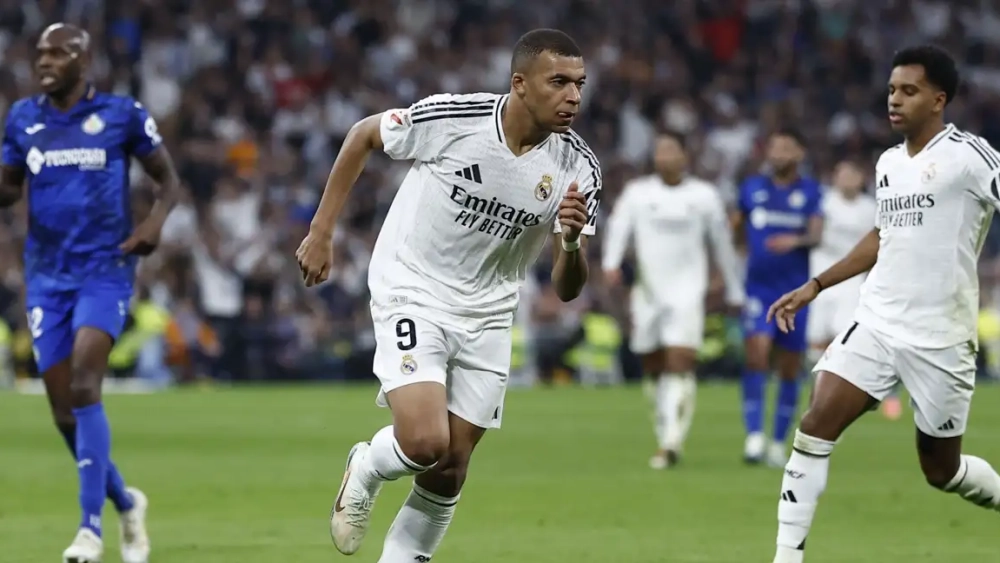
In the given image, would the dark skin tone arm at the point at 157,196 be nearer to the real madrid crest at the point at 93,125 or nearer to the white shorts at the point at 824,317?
the real madrid crest at the point at 93,125

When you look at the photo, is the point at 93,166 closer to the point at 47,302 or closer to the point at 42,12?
the point at 47,302

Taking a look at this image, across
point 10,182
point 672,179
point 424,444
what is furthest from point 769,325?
point 424,444

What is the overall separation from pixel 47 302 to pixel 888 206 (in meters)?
4.42

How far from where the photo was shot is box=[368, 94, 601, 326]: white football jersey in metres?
7.43

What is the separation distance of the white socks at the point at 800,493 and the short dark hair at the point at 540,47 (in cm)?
225

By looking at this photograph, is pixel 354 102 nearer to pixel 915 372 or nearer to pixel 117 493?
pixel 117 493

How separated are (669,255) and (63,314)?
7.10 m

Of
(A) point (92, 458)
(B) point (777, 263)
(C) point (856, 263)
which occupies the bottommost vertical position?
(B) point (777, 263)

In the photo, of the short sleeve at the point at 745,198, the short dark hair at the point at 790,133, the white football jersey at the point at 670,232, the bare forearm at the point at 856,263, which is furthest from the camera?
the short sleeve at the point at 745,198

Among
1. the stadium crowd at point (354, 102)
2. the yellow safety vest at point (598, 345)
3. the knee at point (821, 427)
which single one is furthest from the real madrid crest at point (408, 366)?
the yellow safety vest at point (598, 345)

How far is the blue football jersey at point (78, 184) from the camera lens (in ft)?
30.8

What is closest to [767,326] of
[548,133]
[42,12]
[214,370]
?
[548,133]

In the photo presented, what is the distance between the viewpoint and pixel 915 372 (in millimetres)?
8312

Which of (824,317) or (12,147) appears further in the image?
(824,317)
